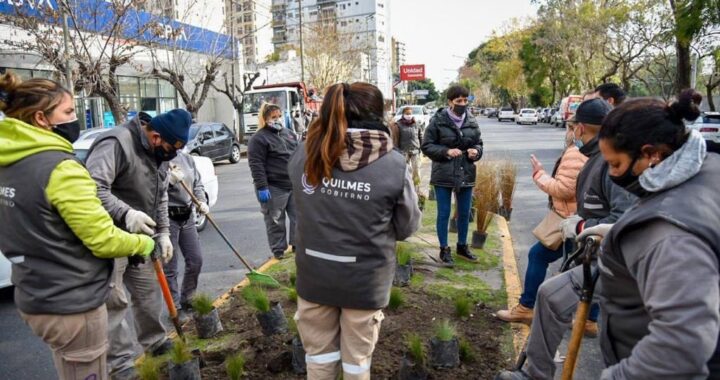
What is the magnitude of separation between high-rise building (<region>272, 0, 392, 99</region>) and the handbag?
99.9ft

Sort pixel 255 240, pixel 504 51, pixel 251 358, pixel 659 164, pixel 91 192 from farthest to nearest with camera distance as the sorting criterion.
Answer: pixel 504 51 → pixel 255 240 → pixel 251 358 → pixel 91 192 → pixel 659 164

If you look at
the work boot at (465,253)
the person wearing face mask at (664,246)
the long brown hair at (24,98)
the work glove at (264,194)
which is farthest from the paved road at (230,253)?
the long brown hair at (24,98)

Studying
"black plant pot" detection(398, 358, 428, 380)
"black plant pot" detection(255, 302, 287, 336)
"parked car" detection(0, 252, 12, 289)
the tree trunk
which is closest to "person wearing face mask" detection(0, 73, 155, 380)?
"black plant pot" detection(255, 302, 287, 336)

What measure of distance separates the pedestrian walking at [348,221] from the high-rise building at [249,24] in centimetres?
1829

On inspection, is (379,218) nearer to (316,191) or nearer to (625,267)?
(316,191)

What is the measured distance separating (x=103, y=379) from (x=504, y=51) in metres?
59.0

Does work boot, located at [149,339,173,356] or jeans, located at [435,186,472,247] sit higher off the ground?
jeans, located at [435,186,472,247]

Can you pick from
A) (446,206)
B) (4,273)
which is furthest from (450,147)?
(4,273)

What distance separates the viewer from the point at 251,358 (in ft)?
11.7

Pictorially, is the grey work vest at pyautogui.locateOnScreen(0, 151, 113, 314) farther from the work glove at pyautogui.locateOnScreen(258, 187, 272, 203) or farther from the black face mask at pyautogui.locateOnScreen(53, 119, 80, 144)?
the work glove at pyautogui.locateOnScreen(258, 187, 272, 203)

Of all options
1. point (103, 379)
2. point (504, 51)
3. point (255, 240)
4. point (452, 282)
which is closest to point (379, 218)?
point (103, 379)

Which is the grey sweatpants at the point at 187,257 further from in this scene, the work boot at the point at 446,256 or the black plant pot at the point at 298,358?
the work boot at the point at 446,256

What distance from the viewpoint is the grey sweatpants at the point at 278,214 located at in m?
5.94

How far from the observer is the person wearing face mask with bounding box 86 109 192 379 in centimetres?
309
